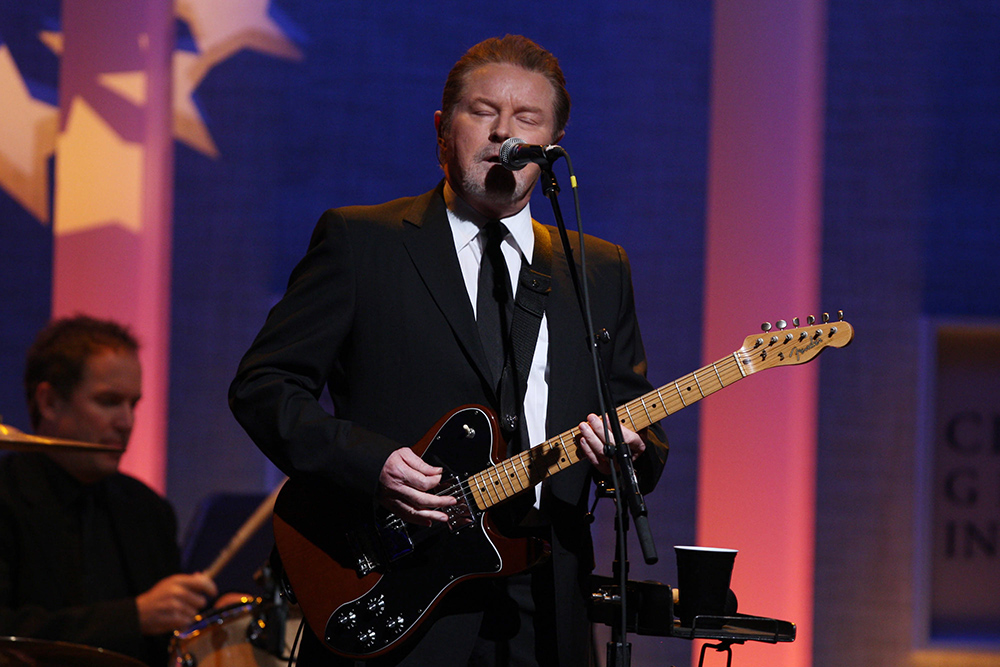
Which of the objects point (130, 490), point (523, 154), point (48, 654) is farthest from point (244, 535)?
point (523, 154)

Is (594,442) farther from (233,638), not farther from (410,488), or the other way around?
(233,638)

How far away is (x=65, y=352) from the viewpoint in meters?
3.01

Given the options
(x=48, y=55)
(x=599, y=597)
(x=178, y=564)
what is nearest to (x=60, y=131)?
(x=48, y=55)

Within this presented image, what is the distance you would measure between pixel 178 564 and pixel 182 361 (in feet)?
3.93

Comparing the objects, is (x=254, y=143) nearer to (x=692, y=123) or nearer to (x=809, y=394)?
(x=692, y=123)

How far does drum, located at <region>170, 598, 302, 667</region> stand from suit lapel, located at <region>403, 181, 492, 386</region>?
3.83 ft

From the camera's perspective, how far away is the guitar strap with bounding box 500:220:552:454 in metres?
1.79

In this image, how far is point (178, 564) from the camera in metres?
A: 3.06

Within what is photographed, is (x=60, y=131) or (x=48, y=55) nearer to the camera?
(x=60, y=131)

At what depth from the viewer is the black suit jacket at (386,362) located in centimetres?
168

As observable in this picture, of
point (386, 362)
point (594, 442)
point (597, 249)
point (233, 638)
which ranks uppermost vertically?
point (597, 249)

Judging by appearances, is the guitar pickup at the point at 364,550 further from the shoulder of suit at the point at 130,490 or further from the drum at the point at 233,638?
the shoulder of suit at the point at 130,490

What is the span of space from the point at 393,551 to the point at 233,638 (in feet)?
3.66

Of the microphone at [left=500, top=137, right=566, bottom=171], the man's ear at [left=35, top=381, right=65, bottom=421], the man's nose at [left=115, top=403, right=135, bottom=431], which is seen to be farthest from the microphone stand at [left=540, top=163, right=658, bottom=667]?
the man's ear at [left=35, top=381, right=65, bottom=421]
